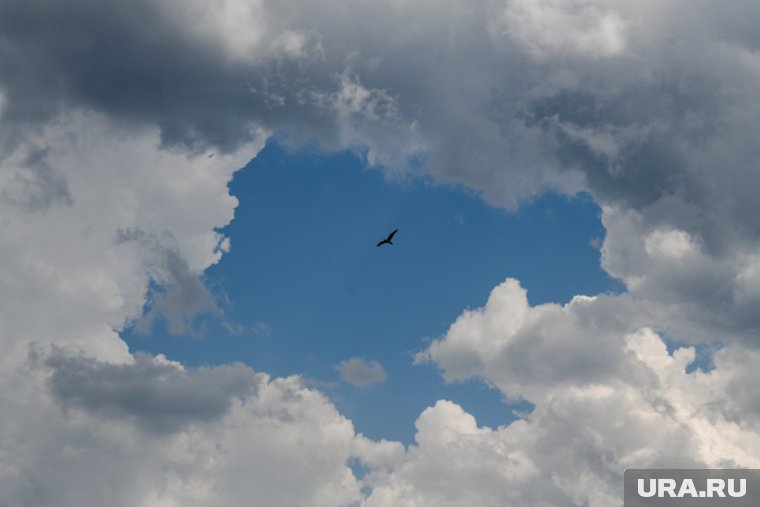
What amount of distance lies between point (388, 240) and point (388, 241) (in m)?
0.25

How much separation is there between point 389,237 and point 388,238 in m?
0.37

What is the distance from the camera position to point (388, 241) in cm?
4712

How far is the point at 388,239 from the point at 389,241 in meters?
1.02

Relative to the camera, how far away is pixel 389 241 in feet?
157

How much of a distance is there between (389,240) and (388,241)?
913 mm

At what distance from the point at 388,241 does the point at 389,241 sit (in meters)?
0.89

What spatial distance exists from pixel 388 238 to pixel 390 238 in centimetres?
134

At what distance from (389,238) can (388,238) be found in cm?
49

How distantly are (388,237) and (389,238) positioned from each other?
41cm

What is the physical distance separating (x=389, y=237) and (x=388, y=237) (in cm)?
26

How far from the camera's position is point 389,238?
47219 mm

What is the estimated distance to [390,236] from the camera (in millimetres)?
46812

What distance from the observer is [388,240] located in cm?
4712

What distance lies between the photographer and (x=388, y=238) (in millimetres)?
46812
